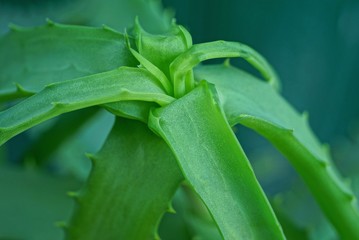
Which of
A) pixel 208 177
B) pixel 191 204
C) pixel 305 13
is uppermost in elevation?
pixel 305 13

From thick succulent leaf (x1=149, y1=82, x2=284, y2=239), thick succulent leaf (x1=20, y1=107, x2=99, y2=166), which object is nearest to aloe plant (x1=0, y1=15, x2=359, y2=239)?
thick succulent leaf (x1=149, y1=82, x2=284, y2=239)

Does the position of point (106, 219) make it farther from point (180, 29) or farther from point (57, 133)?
point (57, 133)

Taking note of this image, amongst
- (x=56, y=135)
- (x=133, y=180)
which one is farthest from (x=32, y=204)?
(x=133, y=180)

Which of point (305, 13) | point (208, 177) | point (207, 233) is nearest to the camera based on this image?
point (208, 177)

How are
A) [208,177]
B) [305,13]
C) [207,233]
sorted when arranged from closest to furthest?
[208,177], [207,233], [305,13]

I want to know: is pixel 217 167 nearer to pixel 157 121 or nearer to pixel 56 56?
pixel 157 121

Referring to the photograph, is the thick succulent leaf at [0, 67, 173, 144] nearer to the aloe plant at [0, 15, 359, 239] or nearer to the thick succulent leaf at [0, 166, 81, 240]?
the aloe plant at [0, 15, 359, 239]

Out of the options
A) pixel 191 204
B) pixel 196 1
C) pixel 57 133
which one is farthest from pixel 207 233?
pixel 196 1
